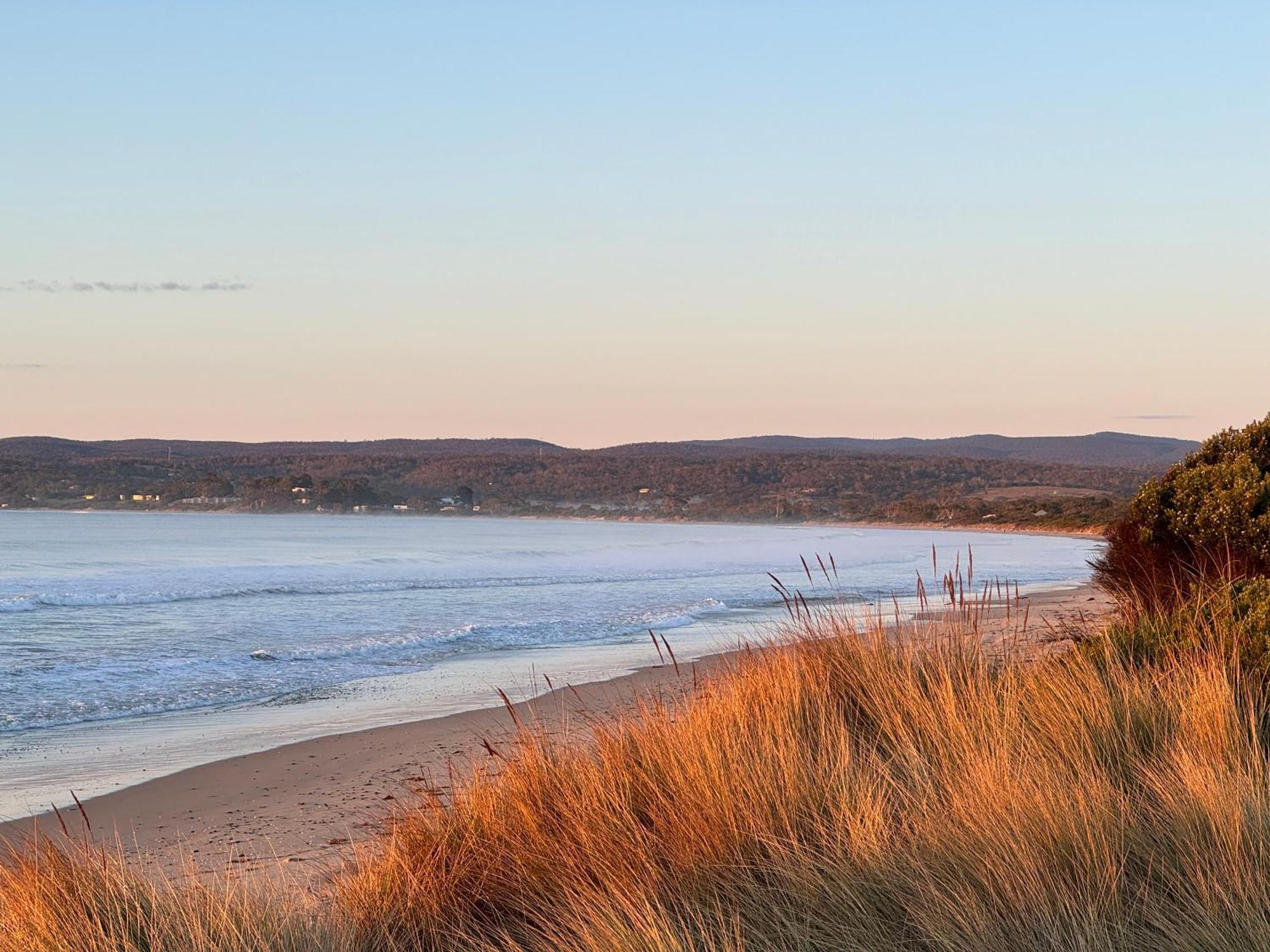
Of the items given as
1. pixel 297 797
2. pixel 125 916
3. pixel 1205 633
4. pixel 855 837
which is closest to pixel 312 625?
pixel 297 797

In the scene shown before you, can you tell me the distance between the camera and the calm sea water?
15688 mm

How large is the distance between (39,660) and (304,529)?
7717 centimetres

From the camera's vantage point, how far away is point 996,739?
17.9ft

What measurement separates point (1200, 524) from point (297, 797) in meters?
9.16

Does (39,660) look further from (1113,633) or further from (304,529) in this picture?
(304,529)

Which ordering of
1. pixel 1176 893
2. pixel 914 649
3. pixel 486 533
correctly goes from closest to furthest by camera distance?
pixel 1176 893, pixel 914 649, pixel 486 533

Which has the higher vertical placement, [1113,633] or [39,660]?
[1113,633]

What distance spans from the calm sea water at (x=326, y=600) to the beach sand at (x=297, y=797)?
3.54m

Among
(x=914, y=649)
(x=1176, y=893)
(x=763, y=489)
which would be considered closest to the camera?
(x=1176, y=893)

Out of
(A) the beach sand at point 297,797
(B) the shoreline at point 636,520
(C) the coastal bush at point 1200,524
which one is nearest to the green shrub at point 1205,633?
(A) the beach sand at point 297,797

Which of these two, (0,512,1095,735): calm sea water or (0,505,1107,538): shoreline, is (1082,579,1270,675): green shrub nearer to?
(0,512,1095,735): calm sea water

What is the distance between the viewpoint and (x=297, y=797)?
8641 millimetres

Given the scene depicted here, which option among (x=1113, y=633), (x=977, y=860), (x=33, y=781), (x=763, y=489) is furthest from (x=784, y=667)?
(x=763, y=489)

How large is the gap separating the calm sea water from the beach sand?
11.6 feet
